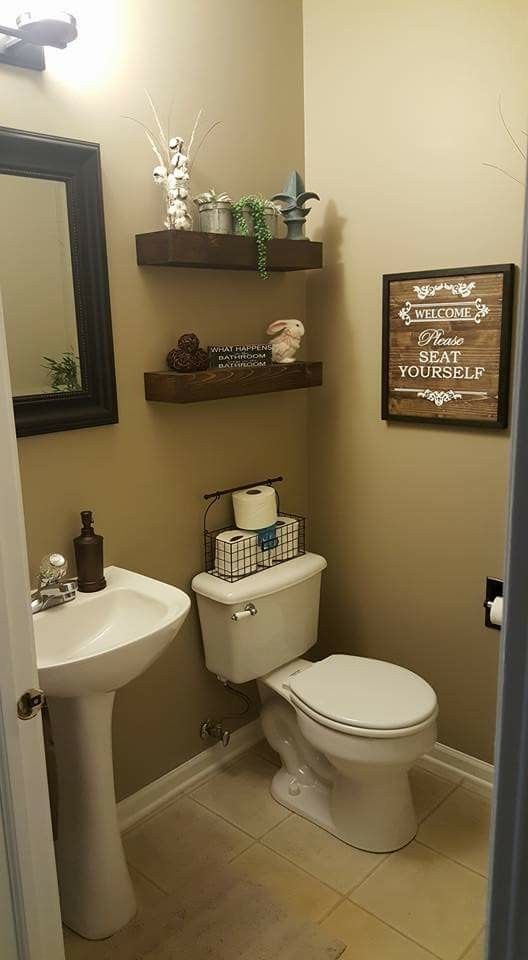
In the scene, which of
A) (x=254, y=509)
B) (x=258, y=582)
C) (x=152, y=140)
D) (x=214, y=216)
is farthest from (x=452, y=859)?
(x=152, y=140)

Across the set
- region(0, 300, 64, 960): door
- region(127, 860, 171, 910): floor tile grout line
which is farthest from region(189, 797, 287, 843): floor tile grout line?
region(0, 300, 64, 960): door

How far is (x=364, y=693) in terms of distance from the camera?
7.00 feet

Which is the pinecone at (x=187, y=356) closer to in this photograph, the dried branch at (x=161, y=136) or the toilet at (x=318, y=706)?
the dried branch at (x=161, y=136)

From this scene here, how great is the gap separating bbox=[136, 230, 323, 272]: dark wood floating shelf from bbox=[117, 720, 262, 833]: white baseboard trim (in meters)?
1.62

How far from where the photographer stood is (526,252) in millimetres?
484

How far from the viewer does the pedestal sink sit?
1782 millimetres

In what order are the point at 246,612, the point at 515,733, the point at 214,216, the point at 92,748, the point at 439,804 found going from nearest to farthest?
the point at 515,733
the point at 92,748
the point at 214,216
the point at 246,612
the point at 439,804

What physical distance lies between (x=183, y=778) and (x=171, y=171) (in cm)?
191

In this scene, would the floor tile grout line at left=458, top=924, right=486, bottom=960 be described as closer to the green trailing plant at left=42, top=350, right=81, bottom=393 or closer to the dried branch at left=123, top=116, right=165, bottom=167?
the green trailing plant at left=42, top=350, right=81, bottom=393

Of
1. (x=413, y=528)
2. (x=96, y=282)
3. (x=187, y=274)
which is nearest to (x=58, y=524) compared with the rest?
(x=96, y=282)

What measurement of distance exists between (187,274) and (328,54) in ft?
2.96

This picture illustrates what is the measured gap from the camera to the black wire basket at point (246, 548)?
232 centimetres

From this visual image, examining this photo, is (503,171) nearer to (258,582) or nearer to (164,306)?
Result: (164,306)

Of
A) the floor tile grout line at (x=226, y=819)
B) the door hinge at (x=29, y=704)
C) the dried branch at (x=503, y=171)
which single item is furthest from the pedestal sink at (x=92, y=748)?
the dried branch at (x=503, y=171)
